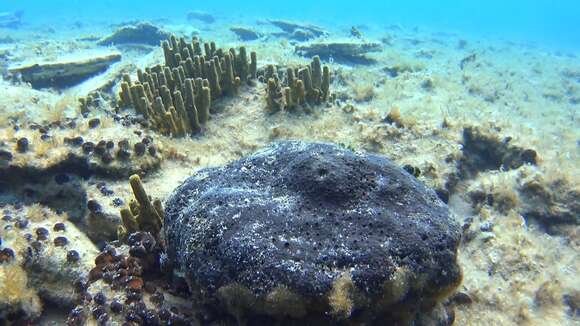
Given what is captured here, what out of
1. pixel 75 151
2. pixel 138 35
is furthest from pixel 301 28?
pixel 75 151

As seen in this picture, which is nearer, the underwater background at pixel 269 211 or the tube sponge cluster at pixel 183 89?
the underwater background at pixel 269 211

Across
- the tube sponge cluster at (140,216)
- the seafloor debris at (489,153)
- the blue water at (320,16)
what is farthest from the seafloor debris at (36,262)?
the blue water at (320,16)

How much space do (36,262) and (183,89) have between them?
365cm

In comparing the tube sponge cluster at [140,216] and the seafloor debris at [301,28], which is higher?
the tube sponge cluster at [140,216]

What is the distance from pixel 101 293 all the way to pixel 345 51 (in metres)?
12.7

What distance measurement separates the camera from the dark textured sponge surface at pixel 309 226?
243cm

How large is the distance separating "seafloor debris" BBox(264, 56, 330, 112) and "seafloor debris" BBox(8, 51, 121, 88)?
6.58 m

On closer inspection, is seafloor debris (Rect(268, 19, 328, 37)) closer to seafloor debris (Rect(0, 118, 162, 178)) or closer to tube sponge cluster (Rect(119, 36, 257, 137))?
tube sponge cluster (Rect(119, 36, 257, 137))

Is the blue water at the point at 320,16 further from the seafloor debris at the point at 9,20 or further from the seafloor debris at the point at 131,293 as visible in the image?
the seafloor debris at the point at 131,293

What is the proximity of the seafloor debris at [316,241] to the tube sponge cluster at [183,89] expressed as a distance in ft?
8.19

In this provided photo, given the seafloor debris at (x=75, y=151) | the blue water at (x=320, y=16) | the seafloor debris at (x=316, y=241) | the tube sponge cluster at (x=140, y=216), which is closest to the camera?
the seafloor debris at (x=316, y=241)

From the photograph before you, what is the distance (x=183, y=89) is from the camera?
6242 millimetres

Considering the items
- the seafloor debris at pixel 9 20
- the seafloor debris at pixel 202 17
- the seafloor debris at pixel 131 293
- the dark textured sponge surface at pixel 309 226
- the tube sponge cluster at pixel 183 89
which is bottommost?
the seafloor debris at pixel 9 20

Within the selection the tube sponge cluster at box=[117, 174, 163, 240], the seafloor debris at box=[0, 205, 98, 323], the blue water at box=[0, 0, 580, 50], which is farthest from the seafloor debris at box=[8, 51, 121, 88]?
the blue water at box=[0, 0, 580, 50]
